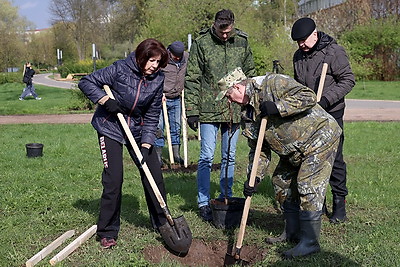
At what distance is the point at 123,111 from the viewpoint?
4.54m

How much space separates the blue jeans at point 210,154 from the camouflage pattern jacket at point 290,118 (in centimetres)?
108

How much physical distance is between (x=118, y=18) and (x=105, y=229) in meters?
42.1

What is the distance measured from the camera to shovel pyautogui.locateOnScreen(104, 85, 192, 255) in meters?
4.46

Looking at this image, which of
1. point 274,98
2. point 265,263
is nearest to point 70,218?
point 265,263

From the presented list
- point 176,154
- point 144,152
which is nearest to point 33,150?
point 176,154

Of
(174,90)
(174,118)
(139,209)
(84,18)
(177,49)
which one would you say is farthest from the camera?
(84,18)

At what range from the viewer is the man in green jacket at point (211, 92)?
5266 mm

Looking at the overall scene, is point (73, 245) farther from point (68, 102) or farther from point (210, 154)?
point (68, 102)

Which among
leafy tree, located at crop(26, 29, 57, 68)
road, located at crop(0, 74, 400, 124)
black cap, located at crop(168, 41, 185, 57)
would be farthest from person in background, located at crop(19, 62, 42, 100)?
leafy tree, located at crop(26, 29, 57, 68)

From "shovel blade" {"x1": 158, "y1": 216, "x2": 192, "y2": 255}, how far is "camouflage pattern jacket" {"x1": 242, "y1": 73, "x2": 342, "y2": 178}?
43.8 inches

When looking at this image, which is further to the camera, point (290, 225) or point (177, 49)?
point (177, 49)

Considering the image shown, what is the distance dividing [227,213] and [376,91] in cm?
1969

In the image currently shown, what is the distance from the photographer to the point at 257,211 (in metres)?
5.69

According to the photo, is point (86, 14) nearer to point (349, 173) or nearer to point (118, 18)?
point (118, 18)
